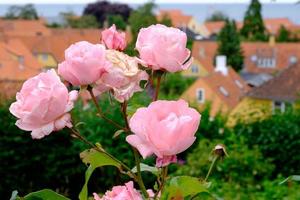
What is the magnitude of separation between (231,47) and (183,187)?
102ft

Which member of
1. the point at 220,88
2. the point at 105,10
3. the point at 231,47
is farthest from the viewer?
A: the point at 105,10

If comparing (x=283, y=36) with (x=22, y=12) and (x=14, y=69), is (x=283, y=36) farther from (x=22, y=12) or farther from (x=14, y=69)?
(x=14, y=69)

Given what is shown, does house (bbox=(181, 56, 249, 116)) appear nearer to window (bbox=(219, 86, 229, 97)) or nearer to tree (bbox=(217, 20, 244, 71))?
window (bbox=(219, 86, 229, 97))

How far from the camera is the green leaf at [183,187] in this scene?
0.78 meters

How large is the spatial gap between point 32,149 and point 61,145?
204 millimetres

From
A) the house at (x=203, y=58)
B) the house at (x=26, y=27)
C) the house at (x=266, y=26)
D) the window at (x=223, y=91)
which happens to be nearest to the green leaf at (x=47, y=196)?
the window at (x=223, y=91)

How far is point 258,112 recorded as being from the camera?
19.9ft

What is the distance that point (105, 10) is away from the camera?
39.0m

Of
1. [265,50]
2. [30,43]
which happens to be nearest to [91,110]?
[30,43]

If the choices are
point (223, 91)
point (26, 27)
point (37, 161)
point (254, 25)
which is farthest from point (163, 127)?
point (254, 25)

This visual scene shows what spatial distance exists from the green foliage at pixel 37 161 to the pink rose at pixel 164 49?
431 cm

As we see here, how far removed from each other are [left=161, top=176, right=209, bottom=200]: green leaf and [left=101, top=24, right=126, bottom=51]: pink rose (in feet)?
0.51

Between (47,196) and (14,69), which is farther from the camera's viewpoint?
(14,69)

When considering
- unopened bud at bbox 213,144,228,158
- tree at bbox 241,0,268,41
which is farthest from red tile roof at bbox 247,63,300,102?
tree at bbox 241,0,268,41
